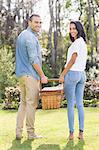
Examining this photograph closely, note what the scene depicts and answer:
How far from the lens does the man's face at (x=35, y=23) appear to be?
5539 millimetres

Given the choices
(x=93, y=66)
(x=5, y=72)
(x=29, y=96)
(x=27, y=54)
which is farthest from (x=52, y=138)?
(x=93, y=66)

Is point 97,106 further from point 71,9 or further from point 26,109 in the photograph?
point 71,9

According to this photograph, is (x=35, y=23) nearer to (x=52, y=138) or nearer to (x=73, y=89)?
(x=73, y=89)

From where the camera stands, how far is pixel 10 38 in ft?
71.3

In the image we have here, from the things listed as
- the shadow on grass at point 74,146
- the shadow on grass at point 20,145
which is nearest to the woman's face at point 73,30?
the shadow on grass at point 74,146

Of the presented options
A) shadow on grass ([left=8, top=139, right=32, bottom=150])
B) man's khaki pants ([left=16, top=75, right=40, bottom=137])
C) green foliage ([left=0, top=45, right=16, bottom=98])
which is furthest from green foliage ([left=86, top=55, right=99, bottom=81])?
shadow on grass ([left=8, top=139, right=32, bottom=150])

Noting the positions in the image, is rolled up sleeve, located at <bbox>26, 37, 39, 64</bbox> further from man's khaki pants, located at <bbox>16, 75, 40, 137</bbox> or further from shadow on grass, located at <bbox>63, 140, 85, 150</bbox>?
shadow on grass, located at <bbox>63, 140, 85, 150</bbox>

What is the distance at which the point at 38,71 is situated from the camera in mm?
5477

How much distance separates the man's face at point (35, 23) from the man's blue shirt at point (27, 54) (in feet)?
0.26

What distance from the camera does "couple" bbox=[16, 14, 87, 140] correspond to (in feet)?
17.6

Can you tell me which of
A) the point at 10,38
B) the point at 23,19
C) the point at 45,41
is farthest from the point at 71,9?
the point at 10,38

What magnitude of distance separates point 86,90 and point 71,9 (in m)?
17.5

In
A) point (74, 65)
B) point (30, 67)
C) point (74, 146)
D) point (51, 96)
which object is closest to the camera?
point (74, 146)

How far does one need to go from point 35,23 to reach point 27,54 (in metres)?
0.43
